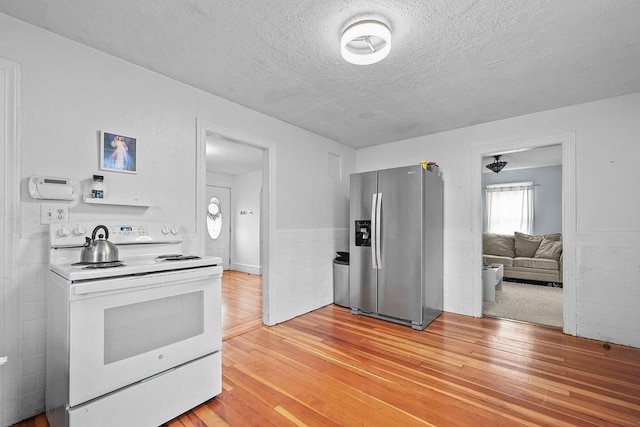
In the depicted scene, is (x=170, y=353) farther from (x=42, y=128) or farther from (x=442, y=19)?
(x=442, y=19)

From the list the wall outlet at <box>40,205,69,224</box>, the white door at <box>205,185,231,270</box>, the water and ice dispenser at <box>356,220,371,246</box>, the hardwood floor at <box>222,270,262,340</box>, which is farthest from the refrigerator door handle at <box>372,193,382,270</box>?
the white door at <box>205,185,231,270</box>

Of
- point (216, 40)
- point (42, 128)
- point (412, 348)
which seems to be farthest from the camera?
point (412, 348)

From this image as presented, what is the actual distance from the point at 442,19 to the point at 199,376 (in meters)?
2.64

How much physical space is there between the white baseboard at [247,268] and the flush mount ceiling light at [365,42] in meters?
5.31

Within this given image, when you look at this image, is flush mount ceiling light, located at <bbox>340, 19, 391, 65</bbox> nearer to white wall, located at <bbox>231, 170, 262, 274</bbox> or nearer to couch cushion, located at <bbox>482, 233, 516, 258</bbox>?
white wall, located at <bbox>231, 170, 262, 274</bbox>

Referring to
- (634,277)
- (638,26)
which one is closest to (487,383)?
(634,277)

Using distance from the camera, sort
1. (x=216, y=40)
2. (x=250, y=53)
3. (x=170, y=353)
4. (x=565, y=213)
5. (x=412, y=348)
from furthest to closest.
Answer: (x=565, y=213) → (x=412, y=348) → (x=250, y=53) → (x=216, y=40) → (x=170, y=353)

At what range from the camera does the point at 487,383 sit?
2139 millimetres

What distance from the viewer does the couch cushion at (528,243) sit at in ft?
19.4

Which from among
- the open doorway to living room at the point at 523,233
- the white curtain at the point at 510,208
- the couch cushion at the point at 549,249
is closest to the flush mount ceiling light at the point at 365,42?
the open doorway to living room at the point at 523,233

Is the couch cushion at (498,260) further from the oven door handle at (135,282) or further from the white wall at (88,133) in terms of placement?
the oven door handle at (135,282)

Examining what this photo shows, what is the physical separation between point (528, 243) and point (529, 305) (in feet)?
7.82

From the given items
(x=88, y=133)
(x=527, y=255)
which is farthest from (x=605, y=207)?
(x=88, y=133)

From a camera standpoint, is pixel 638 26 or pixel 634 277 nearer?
pixel 638 26
